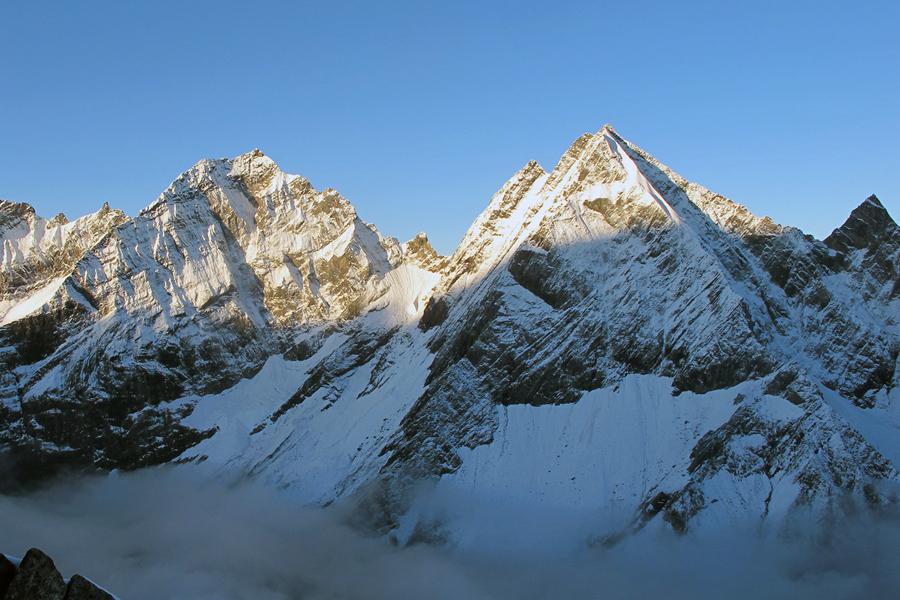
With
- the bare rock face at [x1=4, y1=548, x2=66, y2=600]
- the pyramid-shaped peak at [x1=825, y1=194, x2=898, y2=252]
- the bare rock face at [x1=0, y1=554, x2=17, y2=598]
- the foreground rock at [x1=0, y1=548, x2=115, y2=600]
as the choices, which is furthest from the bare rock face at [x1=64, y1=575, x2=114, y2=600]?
the pyramid-shaped peak at [x1=825, y1=194, x2=898, y2=252]

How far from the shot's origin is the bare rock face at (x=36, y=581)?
17359 mm

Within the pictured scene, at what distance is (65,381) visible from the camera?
191 m

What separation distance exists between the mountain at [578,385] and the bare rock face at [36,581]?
120919 mm

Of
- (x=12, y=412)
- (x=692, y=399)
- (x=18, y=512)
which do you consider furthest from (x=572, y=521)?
(x=12, y=412)

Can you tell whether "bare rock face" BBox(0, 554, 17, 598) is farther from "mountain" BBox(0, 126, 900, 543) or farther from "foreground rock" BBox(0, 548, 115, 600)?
"mountain" BBox(0, 126, 900, 543)

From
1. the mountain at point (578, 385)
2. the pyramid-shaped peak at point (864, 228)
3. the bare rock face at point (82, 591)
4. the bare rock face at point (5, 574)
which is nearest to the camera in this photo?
the bare rock face at point (5, 574)

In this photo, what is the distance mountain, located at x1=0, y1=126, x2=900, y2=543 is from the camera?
132 metres

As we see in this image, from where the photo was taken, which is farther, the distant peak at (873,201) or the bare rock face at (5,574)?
the distant peak at (873,201)

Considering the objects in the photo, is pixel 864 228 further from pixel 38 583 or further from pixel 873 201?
pixel 38 583

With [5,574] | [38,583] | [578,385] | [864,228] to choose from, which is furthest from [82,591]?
[864,228]

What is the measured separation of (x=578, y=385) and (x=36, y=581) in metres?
144

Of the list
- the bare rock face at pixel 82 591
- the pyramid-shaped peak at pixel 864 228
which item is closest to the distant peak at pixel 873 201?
the pyramid-shaped peak at pixel 864 228

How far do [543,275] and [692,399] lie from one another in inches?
1705

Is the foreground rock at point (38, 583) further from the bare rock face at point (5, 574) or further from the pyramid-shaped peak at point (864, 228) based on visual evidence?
the pyramid-shaped peak at point (864, 228)
